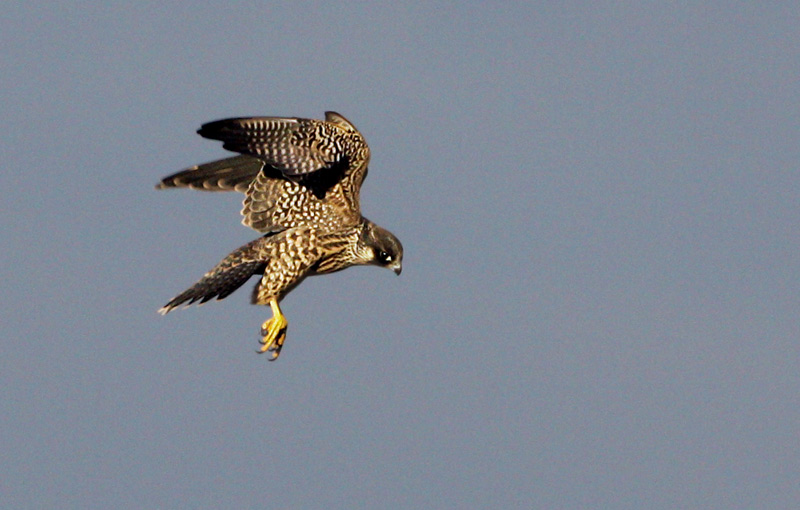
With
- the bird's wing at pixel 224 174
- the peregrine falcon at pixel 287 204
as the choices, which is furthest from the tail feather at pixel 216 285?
the bird's wing at pixel 224 174

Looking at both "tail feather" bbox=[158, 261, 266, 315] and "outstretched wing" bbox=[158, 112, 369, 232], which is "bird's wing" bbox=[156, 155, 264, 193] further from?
"tail feather" bbox=[158, 261, 266, 315]

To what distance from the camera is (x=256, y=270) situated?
23141 millimetres

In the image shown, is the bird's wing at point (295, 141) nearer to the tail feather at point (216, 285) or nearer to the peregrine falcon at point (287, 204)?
the peregrine falcon at point (287, 204)

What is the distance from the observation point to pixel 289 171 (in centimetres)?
2266

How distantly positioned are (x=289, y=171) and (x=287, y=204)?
2.89 ft

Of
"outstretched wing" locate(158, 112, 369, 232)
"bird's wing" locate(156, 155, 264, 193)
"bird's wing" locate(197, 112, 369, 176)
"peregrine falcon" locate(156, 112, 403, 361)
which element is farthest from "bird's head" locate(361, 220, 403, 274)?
"bird's wing" locate(156, 155, 264, 193)

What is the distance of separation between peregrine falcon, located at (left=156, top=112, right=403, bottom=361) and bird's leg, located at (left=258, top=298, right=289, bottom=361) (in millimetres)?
12

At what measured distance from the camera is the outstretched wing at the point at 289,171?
73.2ft

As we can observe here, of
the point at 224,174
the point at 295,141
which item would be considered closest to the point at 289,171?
the point at 295,141

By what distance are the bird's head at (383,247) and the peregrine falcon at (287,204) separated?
0.04ft

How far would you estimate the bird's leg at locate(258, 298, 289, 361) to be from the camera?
2306 centimetres

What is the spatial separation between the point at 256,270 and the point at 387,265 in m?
1.58

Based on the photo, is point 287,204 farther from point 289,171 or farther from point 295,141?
point 295,141

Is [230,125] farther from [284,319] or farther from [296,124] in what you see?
[284,319]
